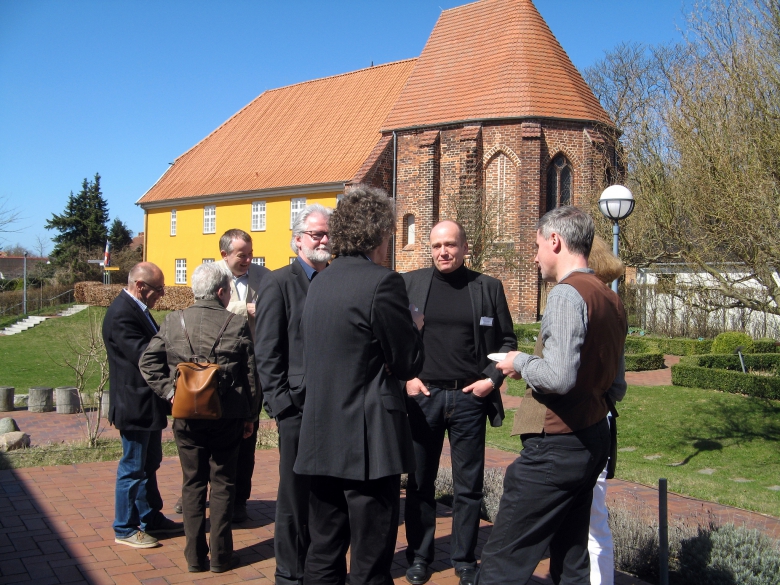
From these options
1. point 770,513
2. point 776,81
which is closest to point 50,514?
point 770,513

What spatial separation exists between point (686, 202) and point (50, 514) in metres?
9.01

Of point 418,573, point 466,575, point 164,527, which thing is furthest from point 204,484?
point 466,575

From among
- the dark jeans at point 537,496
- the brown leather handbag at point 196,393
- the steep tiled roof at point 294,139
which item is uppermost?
the steep tiled roof at point 294,139

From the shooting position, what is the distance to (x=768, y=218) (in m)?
7.89

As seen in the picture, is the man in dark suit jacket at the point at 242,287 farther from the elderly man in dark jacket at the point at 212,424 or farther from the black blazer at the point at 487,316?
the black blazer at the point at 487,316

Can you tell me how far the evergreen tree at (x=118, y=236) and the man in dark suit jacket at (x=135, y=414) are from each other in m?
57.3

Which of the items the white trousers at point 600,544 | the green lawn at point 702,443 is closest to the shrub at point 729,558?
the white trousers at point 600,544

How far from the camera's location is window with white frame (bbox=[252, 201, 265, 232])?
3438 centimetres

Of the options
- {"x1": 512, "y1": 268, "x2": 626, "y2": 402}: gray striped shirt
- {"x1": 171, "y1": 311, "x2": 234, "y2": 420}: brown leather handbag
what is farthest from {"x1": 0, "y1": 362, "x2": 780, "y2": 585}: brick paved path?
{"x1": 512, "y1": 268, "x2": 626, "y2": 402}: gray striped shirt

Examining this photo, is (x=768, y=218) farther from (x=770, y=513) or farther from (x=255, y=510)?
(x=255, y=510)

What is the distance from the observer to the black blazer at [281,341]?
3645mm

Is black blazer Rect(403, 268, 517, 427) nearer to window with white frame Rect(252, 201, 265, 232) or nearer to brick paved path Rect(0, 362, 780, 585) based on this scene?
brick paved path Rect(0, 362, 780, 585)

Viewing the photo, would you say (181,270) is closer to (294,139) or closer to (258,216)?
(258,216)

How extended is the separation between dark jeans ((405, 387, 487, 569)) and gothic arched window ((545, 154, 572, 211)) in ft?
77.3
